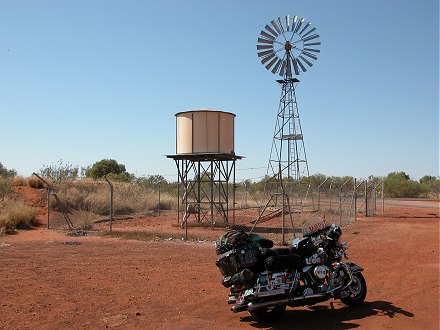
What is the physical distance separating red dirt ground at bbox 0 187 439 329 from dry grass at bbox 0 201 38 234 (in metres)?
4.50

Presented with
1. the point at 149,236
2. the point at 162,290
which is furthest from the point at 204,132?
the point at 162,290

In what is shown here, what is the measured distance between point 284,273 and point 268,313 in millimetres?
588

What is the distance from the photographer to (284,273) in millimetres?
6926

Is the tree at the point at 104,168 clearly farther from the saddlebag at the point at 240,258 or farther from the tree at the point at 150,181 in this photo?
the saddlebag at the point at 240,258

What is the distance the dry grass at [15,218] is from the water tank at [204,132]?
22.7 ft

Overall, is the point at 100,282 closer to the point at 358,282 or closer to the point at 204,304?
the point at 204,304

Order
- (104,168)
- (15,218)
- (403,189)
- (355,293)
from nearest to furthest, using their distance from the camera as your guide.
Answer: (355,293) → (15,218) → (403,189) → (104,168)

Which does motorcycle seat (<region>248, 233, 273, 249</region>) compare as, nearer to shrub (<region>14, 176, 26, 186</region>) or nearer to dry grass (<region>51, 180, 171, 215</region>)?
dry grass (<region>51, 180, 171, 215</region>)

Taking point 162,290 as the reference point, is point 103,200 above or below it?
above

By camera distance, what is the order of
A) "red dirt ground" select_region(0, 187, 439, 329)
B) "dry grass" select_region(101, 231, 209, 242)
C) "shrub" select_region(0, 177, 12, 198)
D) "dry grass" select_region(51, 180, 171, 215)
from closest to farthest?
"red dirt ground" select_region(0, 187, 439, 329)
"dry grass" select_region(101, 231, 209, 242)
"shrub" select_region(0, 177, 12, 198)
"dry grass" select_region(51, 180, 171, 215)

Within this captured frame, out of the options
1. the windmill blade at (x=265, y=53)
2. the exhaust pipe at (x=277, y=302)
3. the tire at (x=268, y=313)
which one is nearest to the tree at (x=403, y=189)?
the windmill blade at (x=265, y=53)

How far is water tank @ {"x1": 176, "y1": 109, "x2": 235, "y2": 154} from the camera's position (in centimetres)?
2047

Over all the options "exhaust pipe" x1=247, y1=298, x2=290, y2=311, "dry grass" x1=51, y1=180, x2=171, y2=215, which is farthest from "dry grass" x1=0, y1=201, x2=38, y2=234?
"exhaust pipe" x1=247, y1=298, x2=290, y2=311

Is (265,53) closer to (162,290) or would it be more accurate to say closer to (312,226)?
(162,290)
